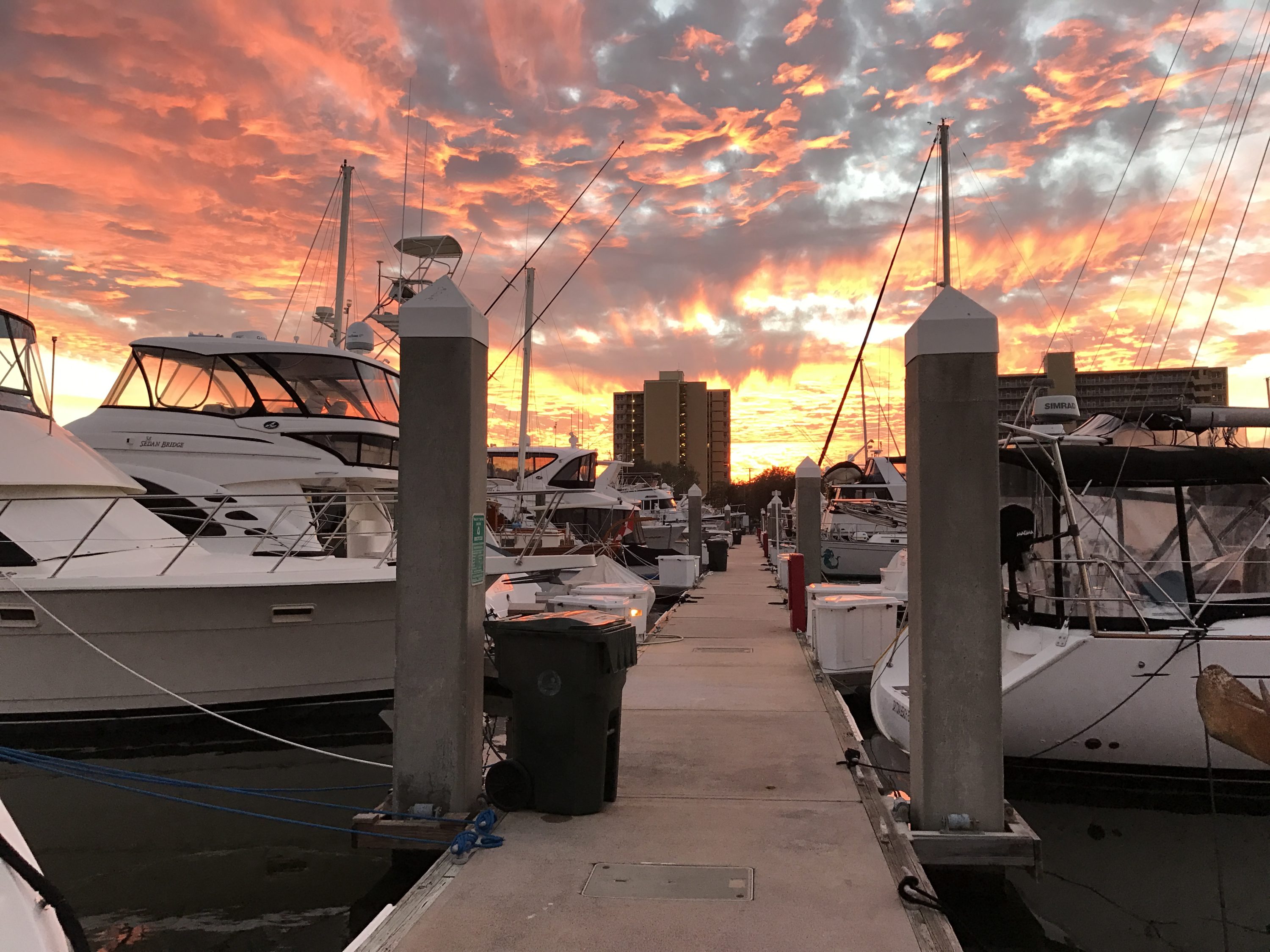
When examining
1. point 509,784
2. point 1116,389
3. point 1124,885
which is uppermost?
point 1116,389

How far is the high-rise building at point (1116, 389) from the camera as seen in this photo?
1079 cm

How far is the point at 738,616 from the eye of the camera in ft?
52.2

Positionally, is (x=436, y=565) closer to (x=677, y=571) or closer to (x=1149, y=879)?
(x=1149, y=879)

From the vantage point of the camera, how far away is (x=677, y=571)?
21.1 meters

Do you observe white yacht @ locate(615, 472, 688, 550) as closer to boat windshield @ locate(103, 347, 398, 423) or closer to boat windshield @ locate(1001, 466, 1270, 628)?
boat windshield @ locate(103, 347, 398, 423)

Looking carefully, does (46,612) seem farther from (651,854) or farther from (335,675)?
(651,854)

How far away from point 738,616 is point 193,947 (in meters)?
11.6

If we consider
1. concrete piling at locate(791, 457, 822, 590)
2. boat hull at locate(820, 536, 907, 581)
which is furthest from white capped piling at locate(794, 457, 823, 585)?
boat hull at locate(820, 536, 907, 581)

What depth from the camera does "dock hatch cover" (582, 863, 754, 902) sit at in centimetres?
419

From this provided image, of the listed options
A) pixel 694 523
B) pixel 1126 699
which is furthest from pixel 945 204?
pixel 1126 699

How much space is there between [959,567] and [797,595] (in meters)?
9.12

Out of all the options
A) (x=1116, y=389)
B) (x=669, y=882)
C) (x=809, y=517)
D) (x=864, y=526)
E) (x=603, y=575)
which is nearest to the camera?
(x=669, y=882)

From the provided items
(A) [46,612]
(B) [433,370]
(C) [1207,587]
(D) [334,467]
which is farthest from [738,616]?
(B) [433,370]

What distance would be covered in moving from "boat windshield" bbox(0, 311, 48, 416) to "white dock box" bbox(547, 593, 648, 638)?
6.92 metres
